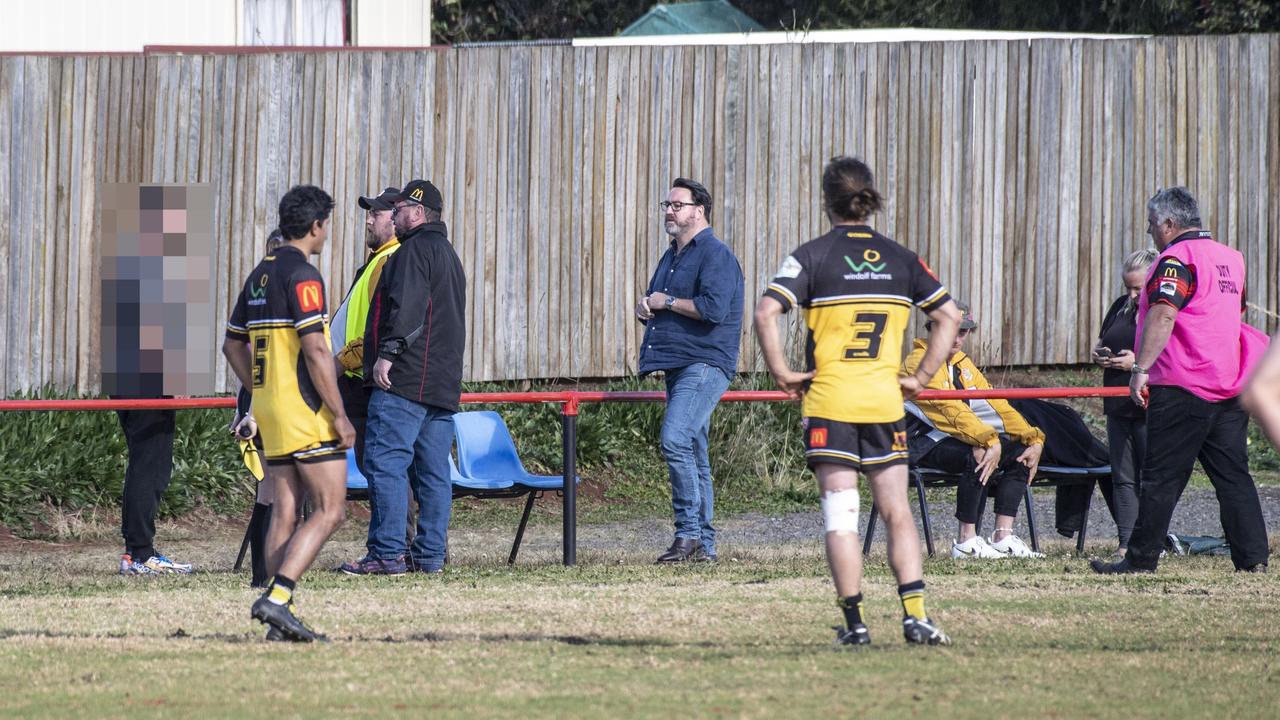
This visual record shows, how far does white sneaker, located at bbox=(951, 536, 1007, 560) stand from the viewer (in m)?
9.52

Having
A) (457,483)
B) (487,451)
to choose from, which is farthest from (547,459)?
→ (457,483)

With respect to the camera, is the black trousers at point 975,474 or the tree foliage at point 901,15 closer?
the black trousers at point 975,474

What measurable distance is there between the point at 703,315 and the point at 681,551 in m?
1.29

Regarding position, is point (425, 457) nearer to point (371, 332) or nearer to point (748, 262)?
point (371, 332)

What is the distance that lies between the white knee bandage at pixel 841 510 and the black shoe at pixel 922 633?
388mm

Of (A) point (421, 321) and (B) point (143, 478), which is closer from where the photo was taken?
(A) point (421, 321)

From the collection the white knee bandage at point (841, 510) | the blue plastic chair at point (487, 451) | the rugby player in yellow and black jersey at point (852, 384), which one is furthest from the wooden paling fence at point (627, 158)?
the white knee bandage at point (841, 510)

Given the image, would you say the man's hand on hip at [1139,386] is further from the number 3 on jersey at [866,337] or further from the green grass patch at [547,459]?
the green grass patch at [547,459]

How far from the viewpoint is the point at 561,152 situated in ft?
44.9

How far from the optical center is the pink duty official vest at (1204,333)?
8.43m

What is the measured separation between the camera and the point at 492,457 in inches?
396

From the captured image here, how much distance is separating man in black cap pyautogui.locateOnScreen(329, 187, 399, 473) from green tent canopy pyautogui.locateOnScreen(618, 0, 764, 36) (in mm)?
10532

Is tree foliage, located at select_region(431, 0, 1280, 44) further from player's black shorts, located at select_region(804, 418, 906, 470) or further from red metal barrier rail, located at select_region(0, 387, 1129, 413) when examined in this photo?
player's black shorts, located at select_region(804, 418, 906, 470)

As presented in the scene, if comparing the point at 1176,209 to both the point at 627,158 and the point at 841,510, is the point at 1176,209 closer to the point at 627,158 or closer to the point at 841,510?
the point at 841,510
